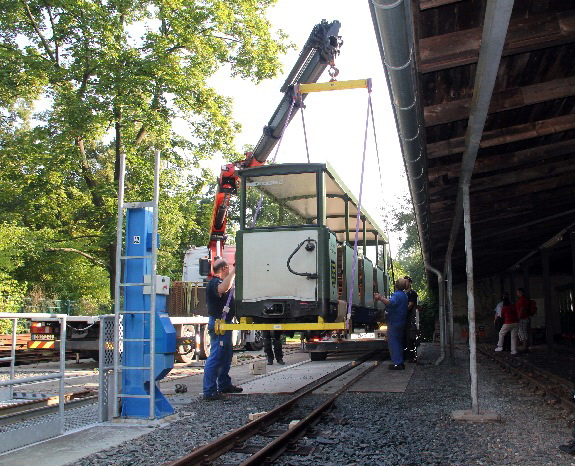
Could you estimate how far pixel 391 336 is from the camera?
12203 millimetres

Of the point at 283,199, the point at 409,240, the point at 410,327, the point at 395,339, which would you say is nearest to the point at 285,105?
the point at 283,199

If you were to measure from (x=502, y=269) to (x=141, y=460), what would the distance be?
18684mm

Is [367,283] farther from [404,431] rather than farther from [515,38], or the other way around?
[515,38]

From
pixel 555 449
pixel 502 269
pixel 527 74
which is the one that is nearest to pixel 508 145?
pixel 527 74

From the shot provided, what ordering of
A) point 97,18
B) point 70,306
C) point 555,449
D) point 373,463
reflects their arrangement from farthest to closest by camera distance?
point 70,306 → point 97,18 → point 555,449 → point 373,463

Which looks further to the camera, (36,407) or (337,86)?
(337,86)

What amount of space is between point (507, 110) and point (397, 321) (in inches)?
252

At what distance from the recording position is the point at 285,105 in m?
13.1

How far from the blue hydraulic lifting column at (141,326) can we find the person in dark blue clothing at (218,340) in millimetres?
1444

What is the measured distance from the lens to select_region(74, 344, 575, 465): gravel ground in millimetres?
5309

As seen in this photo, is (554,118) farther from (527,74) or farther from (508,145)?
(527,74)

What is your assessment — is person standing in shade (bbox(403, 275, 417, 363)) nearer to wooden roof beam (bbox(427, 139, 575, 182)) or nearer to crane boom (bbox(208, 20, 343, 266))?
crane boom (bbox(208, 20, 343, 266))

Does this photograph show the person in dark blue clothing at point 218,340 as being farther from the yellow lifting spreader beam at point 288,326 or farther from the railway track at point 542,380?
the railway track at point 542,380

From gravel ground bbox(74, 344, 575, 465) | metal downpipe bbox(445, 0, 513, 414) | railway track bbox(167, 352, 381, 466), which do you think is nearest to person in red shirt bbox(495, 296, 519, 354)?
gravel ground bbox(74, 344, 575, 465)
